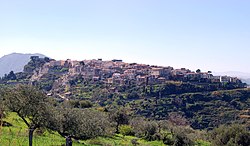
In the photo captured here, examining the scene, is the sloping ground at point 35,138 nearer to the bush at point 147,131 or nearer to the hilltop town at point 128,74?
the bush at point 147,131

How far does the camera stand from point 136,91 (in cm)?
9281

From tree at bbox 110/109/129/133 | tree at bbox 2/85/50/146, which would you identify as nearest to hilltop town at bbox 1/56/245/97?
tree at bbox 110/109/129/133

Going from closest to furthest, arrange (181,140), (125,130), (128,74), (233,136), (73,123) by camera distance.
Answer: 1. (73,123)
2. (233,136)
3. (181,140)
4. (125,130)
5. (128,74)

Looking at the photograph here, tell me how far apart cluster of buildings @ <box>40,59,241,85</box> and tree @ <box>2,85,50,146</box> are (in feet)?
284

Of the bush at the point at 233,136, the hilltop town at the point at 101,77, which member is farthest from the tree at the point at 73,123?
the hilltop town at the point at 101,77

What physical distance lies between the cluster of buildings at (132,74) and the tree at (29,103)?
284ft

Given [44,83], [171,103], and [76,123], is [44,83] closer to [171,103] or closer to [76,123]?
[171,103]

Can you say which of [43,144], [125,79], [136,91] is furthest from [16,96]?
[125,79]

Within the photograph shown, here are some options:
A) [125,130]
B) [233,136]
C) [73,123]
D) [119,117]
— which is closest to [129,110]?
[119,117]

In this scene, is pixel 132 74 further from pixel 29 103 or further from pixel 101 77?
pixel 29 103

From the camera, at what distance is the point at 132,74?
378ft

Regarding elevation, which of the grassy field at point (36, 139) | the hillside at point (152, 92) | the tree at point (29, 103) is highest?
the tree at point (29, 103)

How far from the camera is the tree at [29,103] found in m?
16.3

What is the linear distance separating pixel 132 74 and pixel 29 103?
326 ft
